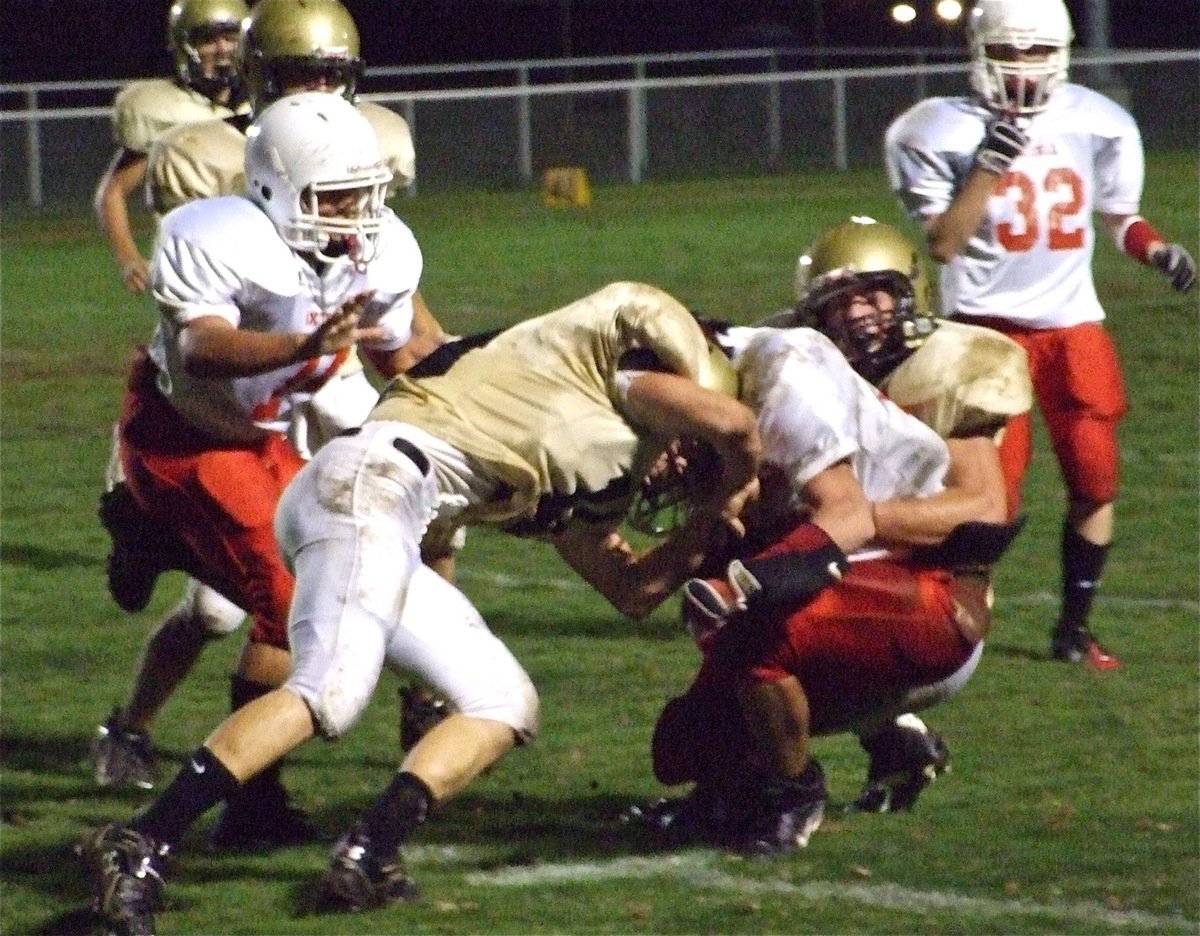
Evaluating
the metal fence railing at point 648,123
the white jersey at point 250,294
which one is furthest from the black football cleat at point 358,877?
the metal fence railing at point 648,123

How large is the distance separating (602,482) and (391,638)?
1.41ft

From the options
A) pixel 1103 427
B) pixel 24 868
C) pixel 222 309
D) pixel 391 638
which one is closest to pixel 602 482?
pixel 391 638

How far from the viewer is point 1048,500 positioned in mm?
8031

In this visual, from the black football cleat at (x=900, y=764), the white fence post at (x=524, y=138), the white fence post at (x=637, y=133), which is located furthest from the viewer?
the white fence post at (x=637, y=133)

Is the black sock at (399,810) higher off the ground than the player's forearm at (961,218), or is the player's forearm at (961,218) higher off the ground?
the player's forearm at (961,218)

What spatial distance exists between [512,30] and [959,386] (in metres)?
21.9

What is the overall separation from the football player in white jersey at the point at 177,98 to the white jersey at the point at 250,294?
130 centimetres

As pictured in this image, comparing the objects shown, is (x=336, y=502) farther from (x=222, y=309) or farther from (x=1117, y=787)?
(x=1117, y=787)

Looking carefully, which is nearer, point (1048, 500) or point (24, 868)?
point (24, 868)

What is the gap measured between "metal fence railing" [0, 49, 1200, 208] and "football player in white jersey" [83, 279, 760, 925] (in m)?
15.5

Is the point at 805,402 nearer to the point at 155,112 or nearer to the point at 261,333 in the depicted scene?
the point at 261,333

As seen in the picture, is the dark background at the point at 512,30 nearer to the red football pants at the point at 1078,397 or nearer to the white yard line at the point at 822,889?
the red football pants at the point at 1078,397

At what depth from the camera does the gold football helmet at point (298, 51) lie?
5102 mm

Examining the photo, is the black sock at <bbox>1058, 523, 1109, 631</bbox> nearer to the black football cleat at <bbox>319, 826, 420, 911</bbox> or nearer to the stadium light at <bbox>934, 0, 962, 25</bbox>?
the black football cleat at <bbox>319, 826, 420, 911</bbox>
